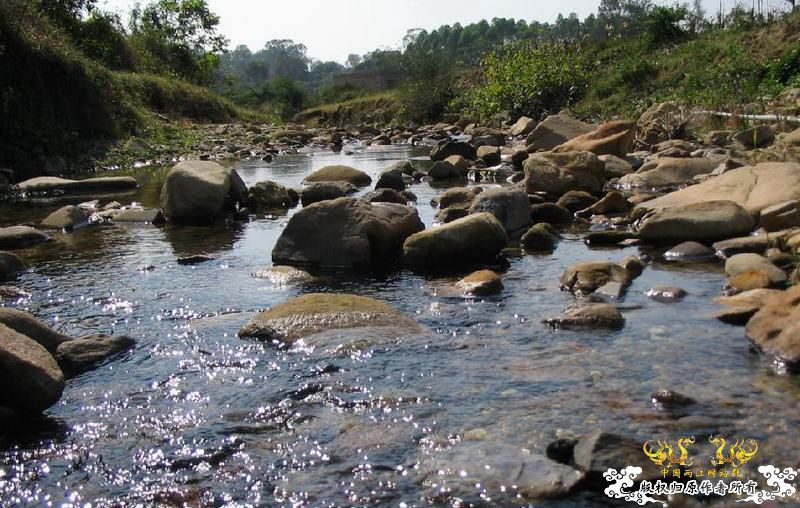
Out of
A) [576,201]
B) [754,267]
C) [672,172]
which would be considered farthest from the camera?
[672,172]

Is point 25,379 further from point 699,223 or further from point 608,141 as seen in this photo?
point 608,141

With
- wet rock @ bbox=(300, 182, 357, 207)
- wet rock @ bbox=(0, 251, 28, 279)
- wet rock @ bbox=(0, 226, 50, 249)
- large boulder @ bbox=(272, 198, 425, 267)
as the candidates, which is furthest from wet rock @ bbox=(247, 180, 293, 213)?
wet rock @ bbox=(0, 251, 28, 279)

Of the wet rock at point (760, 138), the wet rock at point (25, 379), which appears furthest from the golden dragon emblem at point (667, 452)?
the wet rock at point (760, 138)

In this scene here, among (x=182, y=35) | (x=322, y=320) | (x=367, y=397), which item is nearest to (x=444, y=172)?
(x=322, y=320)

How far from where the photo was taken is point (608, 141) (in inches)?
548

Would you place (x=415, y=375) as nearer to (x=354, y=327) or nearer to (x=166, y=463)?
(x=354, y=327)

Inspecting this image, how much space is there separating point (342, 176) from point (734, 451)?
11745mm

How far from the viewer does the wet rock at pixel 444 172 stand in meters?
15.0

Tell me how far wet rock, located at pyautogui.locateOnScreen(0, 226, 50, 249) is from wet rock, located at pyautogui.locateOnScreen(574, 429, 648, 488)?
8237mm

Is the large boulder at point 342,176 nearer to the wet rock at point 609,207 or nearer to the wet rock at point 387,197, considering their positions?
the wet rock at point 387,197

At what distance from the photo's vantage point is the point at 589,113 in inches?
966

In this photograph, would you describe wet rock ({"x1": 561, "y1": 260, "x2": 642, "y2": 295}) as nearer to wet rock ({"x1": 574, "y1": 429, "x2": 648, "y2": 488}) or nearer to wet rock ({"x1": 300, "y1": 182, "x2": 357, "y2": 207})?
wet rock ({"x1": 574, "y1": 429, "x2": 648, "y2": 488})

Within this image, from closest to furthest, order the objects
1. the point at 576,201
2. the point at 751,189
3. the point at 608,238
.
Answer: the point at 751,189 < the point at 608,238 < the point at 576,201

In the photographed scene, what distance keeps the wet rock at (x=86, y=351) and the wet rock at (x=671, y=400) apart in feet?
11.8
